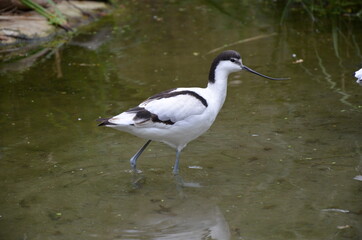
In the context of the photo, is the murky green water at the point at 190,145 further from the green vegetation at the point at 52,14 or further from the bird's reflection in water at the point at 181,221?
the green vegetation at the point at 52,14

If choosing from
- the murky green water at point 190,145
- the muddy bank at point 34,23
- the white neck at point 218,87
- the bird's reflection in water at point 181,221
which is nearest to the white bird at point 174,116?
the white neck at point 218,87

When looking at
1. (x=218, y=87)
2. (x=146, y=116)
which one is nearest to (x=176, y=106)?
(x=146, y=116)

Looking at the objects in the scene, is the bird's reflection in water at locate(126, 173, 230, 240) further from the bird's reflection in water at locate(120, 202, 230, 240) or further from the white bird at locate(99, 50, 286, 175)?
the white bird at locate(99, 50, 286, 175)

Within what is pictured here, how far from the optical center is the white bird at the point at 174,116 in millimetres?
5656

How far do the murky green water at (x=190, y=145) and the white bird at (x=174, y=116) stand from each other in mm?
393

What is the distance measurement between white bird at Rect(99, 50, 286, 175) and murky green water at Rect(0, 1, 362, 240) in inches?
15.5

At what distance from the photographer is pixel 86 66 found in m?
9.35

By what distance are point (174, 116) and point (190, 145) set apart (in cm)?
100

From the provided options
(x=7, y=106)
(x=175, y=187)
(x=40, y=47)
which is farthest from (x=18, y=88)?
(x=175, y=187)

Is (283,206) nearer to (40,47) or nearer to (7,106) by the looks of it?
(7,106)

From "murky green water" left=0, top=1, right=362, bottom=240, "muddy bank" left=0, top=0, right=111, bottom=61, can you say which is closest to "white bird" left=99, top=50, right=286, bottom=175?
"murky green water" left=0, top=1, right=362, bottom=240

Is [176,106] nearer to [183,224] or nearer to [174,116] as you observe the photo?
[174,116]

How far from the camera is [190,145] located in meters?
6.66

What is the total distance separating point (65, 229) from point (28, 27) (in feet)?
21.1
